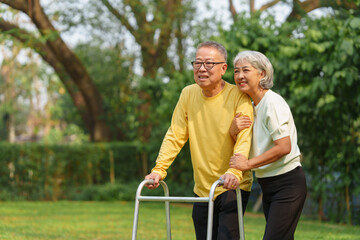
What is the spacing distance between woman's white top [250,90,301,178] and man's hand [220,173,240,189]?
0.27 m

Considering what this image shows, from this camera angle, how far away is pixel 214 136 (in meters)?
3.42

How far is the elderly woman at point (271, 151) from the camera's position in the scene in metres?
A: 3.17

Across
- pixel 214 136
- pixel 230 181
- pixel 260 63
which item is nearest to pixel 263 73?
pixel 260 63

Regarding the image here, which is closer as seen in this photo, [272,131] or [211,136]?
[272,131]

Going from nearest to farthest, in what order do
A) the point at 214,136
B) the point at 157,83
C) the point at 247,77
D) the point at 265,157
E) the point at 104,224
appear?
the point at 265,157 < the point at 247,77 < the point at 214,136 < the point at 104,224 < the point at 157,83

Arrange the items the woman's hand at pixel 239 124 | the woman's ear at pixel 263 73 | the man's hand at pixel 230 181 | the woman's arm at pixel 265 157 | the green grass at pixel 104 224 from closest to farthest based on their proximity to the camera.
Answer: the man's hand at pixel 230 181 < the woman's arm at pixel 265 157 < the woman's hand at pixel 239 124 < the woman's ear at pixel 263 73 < the green grass at pixel 104 224

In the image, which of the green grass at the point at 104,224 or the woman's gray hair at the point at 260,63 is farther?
the green grass at the point at 104,224

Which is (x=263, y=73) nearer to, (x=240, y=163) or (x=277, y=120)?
(x=277, y=120)

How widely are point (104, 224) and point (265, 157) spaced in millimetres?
6410

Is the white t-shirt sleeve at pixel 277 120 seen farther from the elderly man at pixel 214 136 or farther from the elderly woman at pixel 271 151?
the elderly man at pixel 214 136

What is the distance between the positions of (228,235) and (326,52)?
17.7 ft

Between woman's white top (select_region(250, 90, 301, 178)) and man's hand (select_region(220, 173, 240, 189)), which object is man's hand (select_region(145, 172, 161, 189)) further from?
woman's white top (select_region(250, 90, 301, 178))

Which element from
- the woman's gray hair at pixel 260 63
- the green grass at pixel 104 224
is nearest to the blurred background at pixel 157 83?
the green grass at pixel 104 224

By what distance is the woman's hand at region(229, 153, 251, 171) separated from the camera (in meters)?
3.14
